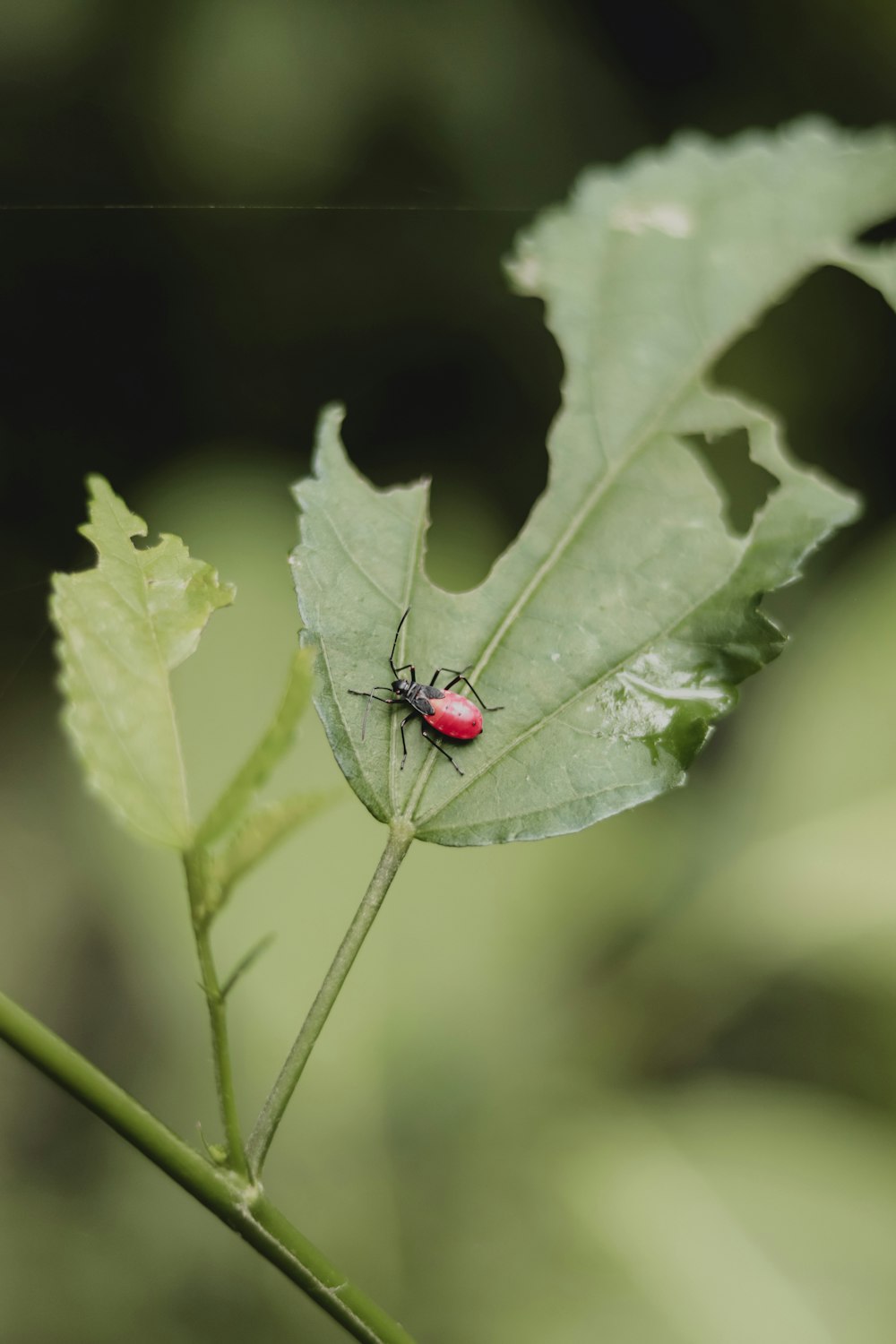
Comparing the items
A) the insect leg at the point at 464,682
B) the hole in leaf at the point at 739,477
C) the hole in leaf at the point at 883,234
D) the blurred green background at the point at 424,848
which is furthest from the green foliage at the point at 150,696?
→ the hole in leaf at the point at 883,234

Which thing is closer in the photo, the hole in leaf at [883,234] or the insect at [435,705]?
the insect at [435,705]

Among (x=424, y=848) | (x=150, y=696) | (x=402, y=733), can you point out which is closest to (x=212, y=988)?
(x=150, y=696)

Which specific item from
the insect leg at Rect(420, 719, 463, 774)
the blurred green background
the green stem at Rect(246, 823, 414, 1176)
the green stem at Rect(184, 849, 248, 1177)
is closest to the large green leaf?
the insect leg at Rect(420, 719, 463, 774)

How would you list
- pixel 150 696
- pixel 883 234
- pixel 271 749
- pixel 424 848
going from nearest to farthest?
pixel 271 749
pixel 150 696
pixel 424 848
pixel 883 234

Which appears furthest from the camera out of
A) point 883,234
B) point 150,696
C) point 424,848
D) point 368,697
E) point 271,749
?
point 883,234

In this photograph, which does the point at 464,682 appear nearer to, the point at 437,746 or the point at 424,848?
the point at 437,746

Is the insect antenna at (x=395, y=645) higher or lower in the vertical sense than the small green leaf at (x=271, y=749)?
higher

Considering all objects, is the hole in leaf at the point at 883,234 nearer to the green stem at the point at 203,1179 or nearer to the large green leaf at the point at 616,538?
the large green leaf at the point at 616,538
